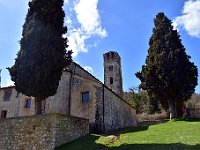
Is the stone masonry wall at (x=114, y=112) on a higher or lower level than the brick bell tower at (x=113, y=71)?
lower

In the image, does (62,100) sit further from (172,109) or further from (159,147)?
(159,147)

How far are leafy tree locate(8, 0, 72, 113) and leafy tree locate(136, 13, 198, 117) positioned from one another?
1340 centimetres

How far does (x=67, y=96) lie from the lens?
27734mm

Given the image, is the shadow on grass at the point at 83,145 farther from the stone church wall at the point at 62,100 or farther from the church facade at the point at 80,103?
the stone church wall at the point at 62,100

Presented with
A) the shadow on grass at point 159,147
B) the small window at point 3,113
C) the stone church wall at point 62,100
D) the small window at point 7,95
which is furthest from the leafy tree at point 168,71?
the small window at point 3,113

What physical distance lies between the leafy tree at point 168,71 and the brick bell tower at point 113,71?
24.8m

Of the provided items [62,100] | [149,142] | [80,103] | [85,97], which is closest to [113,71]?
[62,100]

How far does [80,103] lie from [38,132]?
861 cm

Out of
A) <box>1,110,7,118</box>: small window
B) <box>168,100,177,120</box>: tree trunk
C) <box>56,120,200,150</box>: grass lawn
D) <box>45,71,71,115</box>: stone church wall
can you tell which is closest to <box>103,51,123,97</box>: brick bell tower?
<box>168,100,177,120</box>: tree trunk

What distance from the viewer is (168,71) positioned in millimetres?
29734

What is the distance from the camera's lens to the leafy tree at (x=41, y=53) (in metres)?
19.3

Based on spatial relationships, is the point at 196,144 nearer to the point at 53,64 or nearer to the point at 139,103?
the point at 53,64

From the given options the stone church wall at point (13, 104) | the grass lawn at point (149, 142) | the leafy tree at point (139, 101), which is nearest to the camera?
the grass lawn at point (149, 142)

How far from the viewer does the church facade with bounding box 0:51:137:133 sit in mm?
25750
